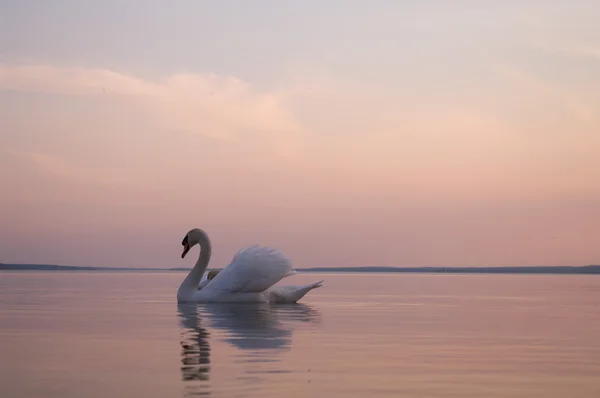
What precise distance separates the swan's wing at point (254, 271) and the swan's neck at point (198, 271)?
0.88 meters

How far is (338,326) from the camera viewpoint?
52.9 feet

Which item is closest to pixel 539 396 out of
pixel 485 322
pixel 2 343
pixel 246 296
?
pixel 2 343

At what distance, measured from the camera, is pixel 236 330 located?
1483 centimetres

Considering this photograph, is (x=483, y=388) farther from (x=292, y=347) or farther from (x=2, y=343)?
(x=2, y=343)

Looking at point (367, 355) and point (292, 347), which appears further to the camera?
point (292, 347)

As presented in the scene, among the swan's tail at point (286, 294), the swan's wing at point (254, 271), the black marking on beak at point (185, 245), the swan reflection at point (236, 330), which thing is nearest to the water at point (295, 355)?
the swan reflection at point (236, 330)

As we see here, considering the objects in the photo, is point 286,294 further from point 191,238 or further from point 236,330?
point 236,330

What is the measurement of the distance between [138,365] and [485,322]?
351 inches

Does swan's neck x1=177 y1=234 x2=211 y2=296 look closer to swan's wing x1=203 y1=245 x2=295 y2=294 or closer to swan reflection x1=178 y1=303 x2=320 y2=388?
swan's wing x1=203 y1=245 x2=295 y2=294

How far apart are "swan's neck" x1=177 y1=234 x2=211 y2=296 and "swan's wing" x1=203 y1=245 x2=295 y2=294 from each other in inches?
34.7

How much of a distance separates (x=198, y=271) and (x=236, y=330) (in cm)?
1130

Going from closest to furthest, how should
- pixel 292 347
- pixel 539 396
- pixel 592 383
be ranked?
pixel 539 396
pixel 592 383
pixel 292 347

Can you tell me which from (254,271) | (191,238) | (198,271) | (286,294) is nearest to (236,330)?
(254,271)

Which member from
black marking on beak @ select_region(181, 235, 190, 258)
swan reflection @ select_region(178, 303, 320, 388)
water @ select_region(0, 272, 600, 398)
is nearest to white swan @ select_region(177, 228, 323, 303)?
swan reflection @ select_region(178, 303, 320, 388)
